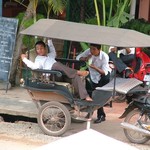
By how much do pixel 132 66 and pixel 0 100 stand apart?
108 inches

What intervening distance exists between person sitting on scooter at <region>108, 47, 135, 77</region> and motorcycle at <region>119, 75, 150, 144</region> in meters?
0.80

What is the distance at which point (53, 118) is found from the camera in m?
7.26

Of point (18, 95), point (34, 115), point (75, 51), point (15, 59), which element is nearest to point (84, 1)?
point (75, 51)

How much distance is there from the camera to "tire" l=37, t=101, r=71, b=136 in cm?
716

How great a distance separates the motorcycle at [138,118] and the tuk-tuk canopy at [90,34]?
786 mm

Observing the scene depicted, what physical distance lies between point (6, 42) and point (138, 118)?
161 inches

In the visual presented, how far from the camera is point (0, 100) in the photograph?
902cm

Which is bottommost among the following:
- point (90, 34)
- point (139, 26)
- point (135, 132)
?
point (135, 132)

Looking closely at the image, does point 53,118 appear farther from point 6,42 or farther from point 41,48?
point 6,42

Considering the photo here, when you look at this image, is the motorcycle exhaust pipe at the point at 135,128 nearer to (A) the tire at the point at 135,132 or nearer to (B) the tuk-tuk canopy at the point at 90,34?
(A) the tire at the point at 135,132

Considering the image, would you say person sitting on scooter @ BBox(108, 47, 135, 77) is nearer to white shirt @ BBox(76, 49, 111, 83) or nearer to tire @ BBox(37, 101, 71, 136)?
white shirt @ BBox(76, 49, 111, 83)

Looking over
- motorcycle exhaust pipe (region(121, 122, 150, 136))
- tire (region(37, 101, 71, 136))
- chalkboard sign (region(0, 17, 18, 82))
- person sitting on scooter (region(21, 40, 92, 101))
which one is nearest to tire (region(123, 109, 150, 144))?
motorcycle exhaust pipe (region(121, 122, 150, 136))

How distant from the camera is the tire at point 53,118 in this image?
23.5 feet

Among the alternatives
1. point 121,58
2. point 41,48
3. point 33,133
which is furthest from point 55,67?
point 121,58
